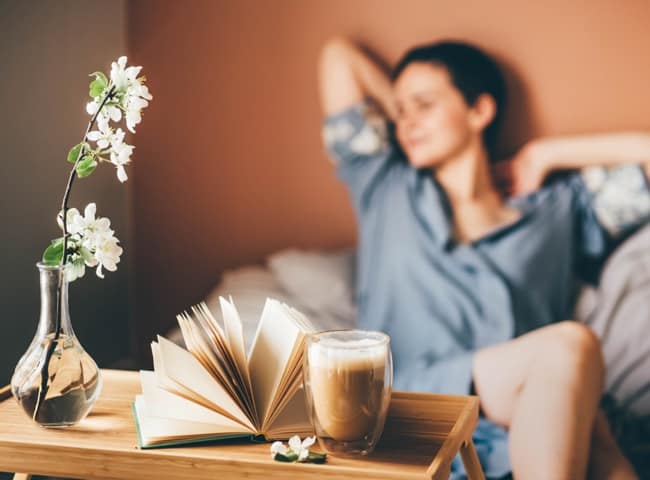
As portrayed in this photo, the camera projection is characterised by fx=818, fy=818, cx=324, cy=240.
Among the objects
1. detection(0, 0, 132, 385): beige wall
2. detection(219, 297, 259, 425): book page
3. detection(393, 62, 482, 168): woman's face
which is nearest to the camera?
detection(219, 297, 259, 425): book page

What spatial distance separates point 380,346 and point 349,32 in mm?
1698

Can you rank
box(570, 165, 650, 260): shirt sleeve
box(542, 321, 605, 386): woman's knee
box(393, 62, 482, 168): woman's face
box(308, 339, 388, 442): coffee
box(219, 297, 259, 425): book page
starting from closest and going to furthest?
box(308, 339, 388, 442): coffee < box(219, 297, 259, 425): book page < box(542, 321, 605, 386): woman's knee < box(570, 165, 650, 260): shirt sleeve < box(393, 62, 482, 168): woman's face

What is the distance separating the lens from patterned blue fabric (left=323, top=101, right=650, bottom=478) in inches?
81.5

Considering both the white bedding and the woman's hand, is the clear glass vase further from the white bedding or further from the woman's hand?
the woman's hand

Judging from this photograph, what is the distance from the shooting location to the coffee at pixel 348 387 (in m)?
0.98

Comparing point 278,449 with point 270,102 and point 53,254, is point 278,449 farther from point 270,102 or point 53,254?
point 270,102

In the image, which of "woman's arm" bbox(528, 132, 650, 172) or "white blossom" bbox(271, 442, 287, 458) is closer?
"white blossom" bbox(271, 442, 287, 458)

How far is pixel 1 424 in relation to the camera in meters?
1.13

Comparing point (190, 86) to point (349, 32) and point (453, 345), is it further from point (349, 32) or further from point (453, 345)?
point (453, 345)

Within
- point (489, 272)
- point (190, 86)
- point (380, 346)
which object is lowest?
point (489, 272)

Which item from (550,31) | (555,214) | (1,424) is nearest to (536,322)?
(555,214)

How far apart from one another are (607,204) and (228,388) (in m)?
1.52

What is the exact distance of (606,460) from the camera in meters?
1.58

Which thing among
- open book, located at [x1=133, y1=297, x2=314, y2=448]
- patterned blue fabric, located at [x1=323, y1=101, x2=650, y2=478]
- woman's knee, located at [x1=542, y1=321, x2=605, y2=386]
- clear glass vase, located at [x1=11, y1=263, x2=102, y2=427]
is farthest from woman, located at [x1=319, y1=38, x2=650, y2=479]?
clear glass vase, located at [x1=11, y1=263, x2=102, y2=427]
